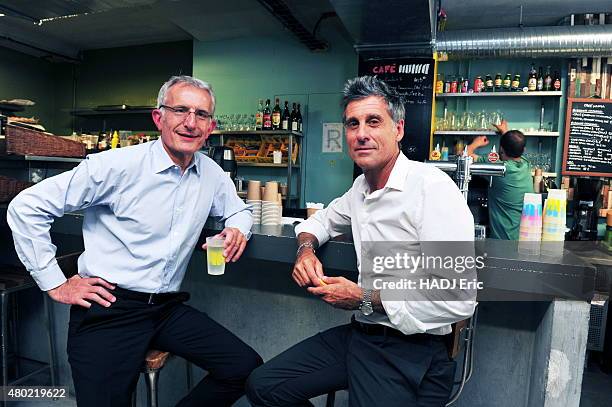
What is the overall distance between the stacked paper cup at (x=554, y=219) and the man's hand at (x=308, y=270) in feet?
3.35

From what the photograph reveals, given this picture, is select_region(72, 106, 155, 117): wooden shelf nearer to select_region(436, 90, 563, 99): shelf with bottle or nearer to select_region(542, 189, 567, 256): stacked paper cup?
select_region(436, 90, 563, 99): shelf with bottle

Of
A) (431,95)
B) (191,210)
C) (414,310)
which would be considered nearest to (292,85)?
(431,95)

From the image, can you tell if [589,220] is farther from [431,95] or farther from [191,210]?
[191,210]

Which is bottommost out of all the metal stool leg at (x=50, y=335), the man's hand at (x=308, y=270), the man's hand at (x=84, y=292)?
the metal stool leg at (x=50, y=335)

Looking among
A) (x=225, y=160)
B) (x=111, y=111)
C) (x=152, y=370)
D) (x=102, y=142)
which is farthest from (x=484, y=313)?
(x=111, y=111)

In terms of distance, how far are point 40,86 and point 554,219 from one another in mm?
7798

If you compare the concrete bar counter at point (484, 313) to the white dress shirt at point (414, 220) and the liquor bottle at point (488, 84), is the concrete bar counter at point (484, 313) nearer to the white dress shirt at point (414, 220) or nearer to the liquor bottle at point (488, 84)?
the white dress shirt at point (414, 220)

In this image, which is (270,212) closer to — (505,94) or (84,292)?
(84,292)

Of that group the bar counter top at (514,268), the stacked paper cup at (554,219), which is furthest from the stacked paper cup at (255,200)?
the stacked paper cup at (554,219)

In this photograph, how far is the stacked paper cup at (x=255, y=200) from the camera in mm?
2023

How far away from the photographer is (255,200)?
208 cm

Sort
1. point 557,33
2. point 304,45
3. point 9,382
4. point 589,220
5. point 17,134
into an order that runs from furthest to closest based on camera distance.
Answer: point 304,45, point 557,33, point 589,220, point 17,134, point 9,382

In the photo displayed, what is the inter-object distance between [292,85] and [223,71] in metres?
1.00

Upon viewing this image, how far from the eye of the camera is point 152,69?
6594 millimetres
